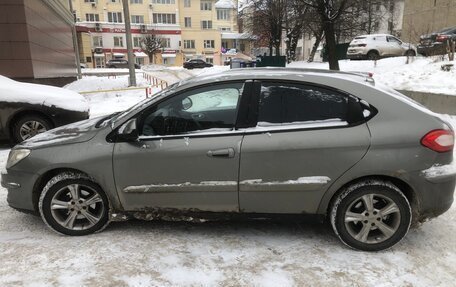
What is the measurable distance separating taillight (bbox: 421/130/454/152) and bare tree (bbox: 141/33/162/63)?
63.9 metres

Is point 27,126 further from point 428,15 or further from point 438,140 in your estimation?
point 428,15

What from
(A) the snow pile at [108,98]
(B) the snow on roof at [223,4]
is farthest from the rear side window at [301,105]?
(B) the snow on roof at [223,4]

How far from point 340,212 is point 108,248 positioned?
6.75ft

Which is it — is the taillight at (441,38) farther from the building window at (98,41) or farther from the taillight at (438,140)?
the building window at (98,41)

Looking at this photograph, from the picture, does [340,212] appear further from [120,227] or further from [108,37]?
[108,37]

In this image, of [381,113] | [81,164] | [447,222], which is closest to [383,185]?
[381,113]

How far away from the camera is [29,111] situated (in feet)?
24.0

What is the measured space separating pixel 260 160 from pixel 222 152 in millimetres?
332

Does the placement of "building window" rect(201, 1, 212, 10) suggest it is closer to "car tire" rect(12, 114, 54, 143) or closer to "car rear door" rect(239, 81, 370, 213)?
"car tire" rect(12, 114, 54, 143)

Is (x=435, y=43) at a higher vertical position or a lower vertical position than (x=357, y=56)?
higher

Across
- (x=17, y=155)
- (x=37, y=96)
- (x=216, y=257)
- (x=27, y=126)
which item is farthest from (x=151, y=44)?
(x=216, y=257)

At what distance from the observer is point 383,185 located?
336cm

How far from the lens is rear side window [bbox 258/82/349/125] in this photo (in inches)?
136

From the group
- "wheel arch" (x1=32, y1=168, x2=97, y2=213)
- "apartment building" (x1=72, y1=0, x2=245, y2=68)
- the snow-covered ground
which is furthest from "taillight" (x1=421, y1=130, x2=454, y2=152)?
"apartment building" (x1=72, y1=0, x2=245, y2=68)
